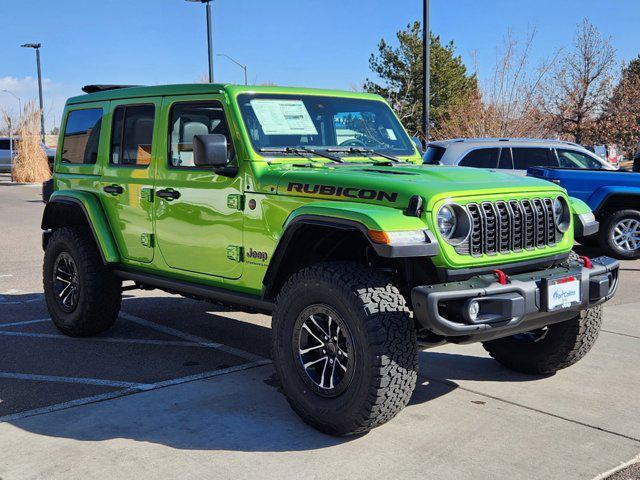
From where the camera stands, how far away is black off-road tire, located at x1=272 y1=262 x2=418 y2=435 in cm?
369

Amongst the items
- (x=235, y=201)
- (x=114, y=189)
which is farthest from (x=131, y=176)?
(x=235, y=201)

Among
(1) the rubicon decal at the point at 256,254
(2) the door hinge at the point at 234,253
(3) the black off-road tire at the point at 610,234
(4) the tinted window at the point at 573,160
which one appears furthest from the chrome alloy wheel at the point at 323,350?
(4) the tinted window at the point at 573,160

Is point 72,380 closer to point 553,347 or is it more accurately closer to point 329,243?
point 329,243

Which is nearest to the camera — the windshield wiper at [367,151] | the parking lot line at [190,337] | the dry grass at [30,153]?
the windshield wiper at [367,151]

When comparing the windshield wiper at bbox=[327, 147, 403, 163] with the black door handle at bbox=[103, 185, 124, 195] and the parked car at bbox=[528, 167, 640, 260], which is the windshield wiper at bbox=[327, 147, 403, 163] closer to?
the black door handle at bbox=[103, 185, 124, 195]

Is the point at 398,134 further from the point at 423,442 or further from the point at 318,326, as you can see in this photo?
the point at 423,442

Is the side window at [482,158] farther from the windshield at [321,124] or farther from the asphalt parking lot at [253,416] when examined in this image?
the windshield at [321,124]

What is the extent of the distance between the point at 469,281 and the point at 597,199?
720cm

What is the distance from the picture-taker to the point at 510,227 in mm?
4133

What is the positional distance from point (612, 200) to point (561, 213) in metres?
6.48

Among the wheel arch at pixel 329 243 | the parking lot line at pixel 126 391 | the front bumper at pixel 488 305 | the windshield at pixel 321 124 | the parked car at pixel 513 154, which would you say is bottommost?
the parking lot line at pixel 126 391

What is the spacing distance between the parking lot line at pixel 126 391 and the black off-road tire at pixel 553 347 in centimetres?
167

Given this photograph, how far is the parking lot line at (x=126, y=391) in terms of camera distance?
14.3ft

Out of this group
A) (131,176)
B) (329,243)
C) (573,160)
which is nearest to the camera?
(329,243)
